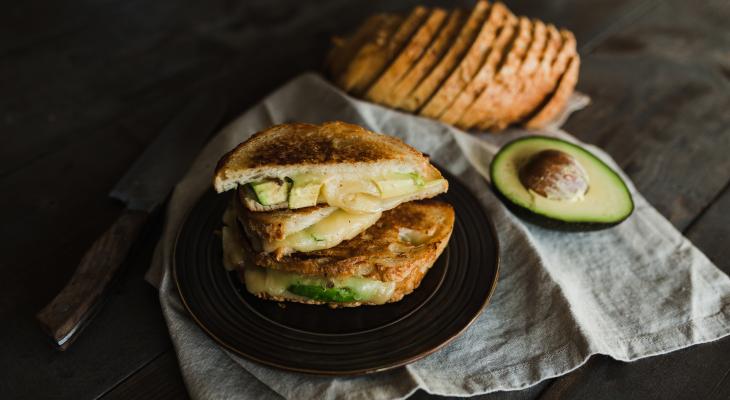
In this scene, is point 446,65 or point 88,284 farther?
point 446,65

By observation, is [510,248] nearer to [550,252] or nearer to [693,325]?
[550,252]

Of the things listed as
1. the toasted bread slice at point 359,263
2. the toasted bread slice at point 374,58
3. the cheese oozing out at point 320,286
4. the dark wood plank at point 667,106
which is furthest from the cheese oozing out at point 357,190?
the dark wood plank at point 667,106

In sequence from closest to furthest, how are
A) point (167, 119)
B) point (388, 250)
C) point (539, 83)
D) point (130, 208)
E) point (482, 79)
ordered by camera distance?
point (388, 250) < point (130, 208) < point (482, 79) < point (539, 83) < point (167, 119)

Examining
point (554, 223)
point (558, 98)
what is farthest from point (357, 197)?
point (558, 98)

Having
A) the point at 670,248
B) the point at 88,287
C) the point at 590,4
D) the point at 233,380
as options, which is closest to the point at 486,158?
the point at 670,248

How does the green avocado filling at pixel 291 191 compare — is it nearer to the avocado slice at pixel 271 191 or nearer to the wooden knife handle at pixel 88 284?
the avocado slice at pixel 271 191

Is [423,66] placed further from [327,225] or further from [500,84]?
[327,225]

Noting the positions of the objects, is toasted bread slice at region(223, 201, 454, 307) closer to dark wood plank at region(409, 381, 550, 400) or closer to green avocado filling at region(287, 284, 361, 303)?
green avocado filling at region(287, 284, 361, 303)
